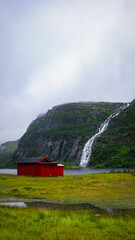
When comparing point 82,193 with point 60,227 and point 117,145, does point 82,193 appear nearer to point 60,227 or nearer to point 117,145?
point 60,227

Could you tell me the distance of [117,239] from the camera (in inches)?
371

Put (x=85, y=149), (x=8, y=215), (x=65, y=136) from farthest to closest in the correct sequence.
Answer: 1. (x=65, y=136)
2. (x=85, y=149)
3. (x=8, y=215)

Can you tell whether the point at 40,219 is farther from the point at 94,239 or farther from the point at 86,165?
the point at 86,165

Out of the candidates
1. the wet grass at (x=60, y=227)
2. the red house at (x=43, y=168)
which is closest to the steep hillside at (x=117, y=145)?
the red house at (x=43, y=168)

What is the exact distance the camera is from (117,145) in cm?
13775

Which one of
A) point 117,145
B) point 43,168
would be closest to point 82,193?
point 43,168

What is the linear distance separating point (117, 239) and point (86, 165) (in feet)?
422

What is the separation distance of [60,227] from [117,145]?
13086 cm

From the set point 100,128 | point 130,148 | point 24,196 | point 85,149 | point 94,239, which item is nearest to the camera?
point 94,239

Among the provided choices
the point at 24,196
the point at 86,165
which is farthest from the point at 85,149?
the point at 24,196

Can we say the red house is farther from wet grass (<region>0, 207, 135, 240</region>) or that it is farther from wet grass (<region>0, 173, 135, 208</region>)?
wet grass (<region>0, 207, 135, 240</region>)

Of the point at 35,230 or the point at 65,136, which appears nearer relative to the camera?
the point at 35,230

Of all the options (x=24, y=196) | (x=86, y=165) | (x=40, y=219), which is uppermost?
(x=40, y=219)

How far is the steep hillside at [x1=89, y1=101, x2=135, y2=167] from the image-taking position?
403 feet
